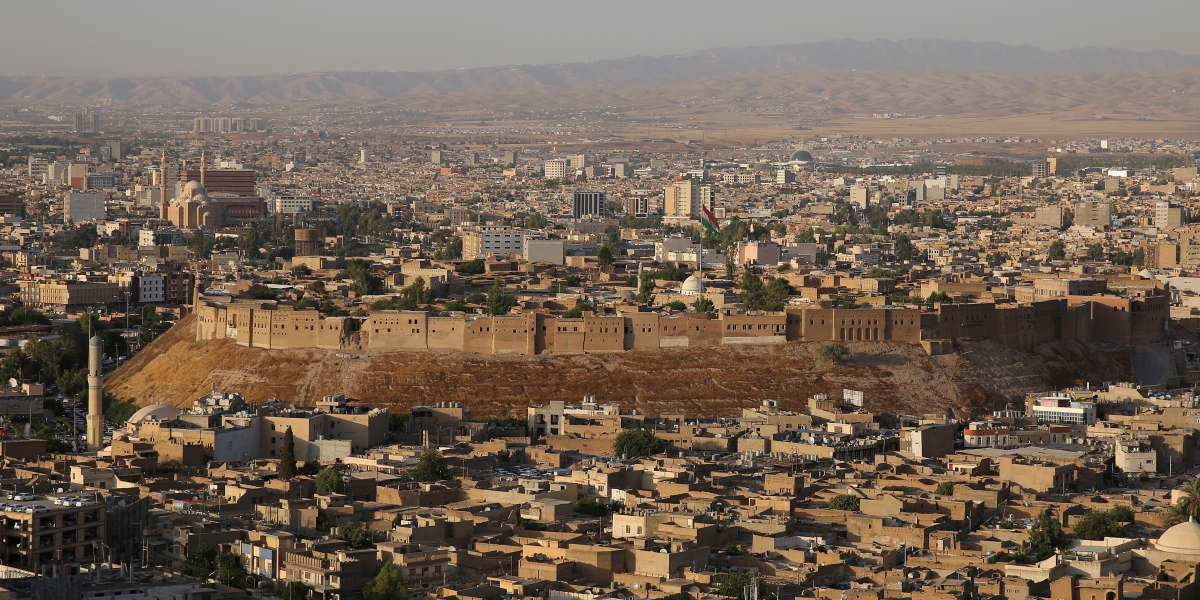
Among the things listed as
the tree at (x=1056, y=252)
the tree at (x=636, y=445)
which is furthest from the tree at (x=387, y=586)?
the tree at (x=1056, y=252)

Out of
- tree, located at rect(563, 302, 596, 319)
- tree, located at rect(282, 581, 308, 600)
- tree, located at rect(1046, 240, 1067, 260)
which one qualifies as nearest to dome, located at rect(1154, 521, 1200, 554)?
tree, located at rect(282, 581, 308, 600)

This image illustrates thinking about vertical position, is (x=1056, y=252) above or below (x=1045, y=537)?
below

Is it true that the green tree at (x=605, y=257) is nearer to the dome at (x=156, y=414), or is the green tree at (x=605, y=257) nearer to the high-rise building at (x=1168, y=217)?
the dome at (x=156, y=414)

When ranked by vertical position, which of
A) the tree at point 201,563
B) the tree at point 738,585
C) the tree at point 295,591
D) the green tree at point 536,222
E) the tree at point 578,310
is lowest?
the green tree at point 536,222

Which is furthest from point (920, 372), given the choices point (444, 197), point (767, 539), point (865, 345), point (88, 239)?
point (444, 197)

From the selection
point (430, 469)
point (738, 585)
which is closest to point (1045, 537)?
point (738, 585)

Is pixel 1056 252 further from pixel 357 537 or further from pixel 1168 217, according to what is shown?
pixel 357 537
